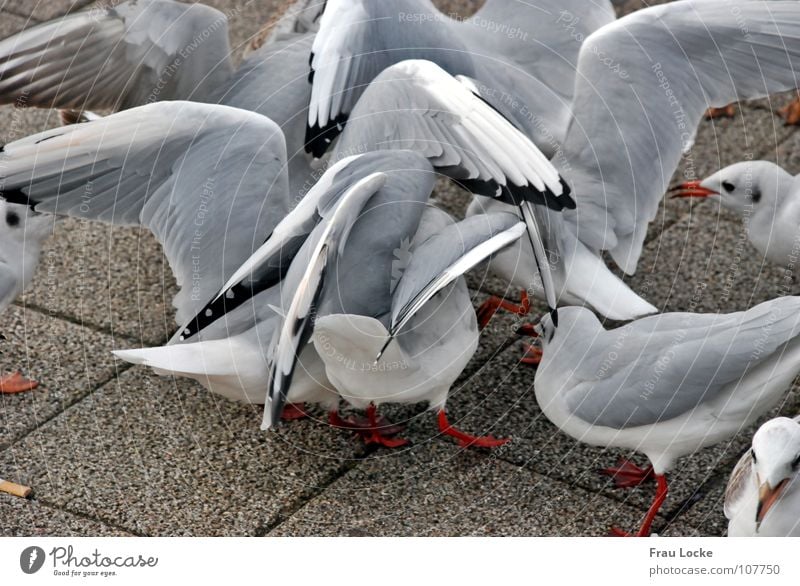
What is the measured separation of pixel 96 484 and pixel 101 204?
→ 0.56 meters

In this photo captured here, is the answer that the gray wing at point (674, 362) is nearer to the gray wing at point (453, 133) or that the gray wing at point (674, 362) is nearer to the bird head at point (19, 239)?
the gray wing at point (453, 133)

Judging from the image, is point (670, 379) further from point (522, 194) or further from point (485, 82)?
point (485, 82)

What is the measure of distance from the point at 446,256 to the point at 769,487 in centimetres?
67

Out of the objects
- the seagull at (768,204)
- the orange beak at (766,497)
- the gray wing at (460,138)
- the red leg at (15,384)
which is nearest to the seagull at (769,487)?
the orange beak at (766,497)

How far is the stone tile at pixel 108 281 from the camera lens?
9.23ft

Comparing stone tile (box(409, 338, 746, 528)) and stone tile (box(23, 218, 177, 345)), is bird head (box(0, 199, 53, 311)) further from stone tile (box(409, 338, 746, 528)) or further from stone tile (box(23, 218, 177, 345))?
stone tile (box(409, 338, 746, 528))

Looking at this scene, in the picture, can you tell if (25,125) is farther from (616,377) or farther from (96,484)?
(616,377)

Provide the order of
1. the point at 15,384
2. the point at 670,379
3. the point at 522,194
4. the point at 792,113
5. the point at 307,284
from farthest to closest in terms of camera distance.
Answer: the point at 792,113, the point at 15,384, the point at 522,194, the point at 670,379, the point at 307,284

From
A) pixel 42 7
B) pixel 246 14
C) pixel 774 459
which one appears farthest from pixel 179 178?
pixel 42 7

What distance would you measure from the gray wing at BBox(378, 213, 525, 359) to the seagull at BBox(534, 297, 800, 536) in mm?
278

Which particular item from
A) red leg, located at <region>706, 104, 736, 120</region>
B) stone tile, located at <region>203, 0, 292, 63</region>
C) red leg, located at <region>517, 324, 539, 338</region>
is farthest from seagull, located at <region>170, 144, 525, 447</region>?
stone tile, located at <region>203, 0, 292, 63</region>

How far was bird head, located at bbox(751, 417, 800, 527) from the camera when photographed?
188 cm

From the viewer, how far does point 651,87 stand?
260cm
